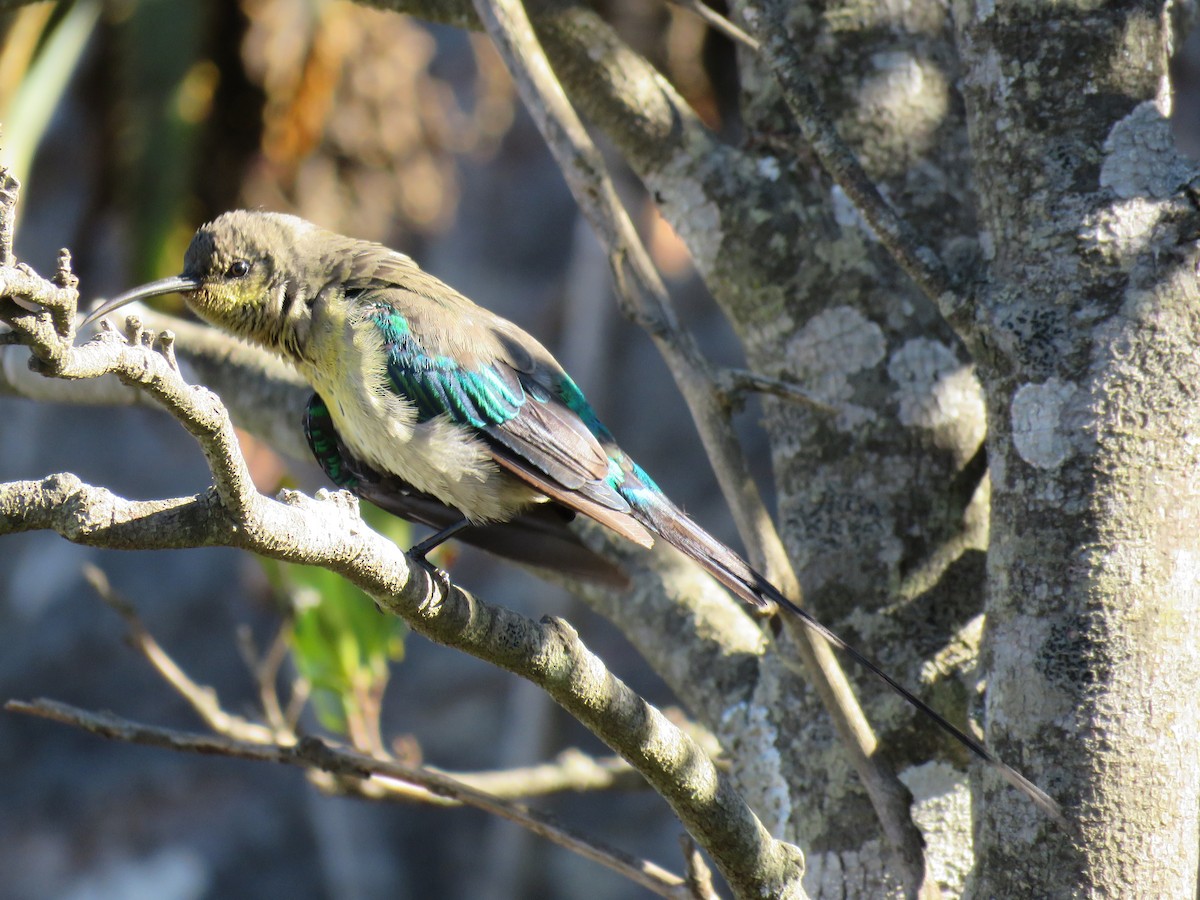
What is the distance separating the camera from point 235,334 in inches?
139

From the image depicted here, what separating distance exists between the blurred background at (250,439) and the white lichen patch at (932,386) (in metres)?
3.85

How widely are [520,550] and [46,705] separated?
1.17m

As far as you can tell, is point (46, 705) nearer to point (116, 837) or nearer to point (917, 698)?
point (917, 698)

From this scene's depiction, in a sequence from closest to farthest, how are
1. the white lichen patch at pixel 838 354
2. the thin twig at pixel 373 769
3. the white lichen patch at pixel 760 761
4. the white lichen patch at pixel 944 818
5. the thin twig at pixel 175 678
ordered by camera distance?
the thin twig at pixel 373 769 → the white lichen patch at pixel 944 818 → the white lichen patch at pixel 760 761 → the white lichen patch at pixel 838 354 → the thin twig at pixel 175 678

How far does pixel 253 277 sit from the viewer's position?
3.42 m

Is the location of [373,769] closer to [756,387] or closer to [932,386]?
[756,387]

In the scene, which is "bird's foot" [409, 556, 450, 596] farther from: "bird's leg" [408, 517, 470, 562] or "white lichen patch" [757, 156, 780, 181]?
"white lichen patch" [757, 156, 780, 181]

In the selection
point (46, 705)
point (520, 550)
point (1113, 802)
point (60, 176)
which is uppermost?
point (60, 176)

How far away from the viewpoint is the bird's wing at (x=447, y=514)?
3182 mm

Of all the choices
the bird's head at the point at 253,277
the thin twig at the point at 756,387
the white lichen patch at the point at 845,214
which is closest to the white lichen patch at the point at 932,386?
the thin twig at the point at 756,387

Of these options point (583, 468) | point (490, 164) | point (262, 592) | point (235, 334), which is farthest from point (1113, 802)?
point (490, 164)

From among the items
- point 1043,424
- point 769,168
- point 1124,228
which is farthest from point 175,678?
point 1124,228

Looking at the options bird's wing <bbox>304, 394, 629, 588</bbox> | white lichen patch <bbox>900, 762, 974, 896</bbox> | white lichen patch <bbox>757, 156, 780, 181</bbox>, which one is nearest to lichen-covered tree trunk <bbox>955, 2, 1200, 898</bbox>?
white lichen patch <bbox>900, 762, 974, 896</bbox>

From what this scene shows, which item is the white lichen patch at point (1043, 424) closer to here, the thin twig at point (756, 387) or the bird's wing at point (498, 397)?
the thin twig at point (756, 387)
